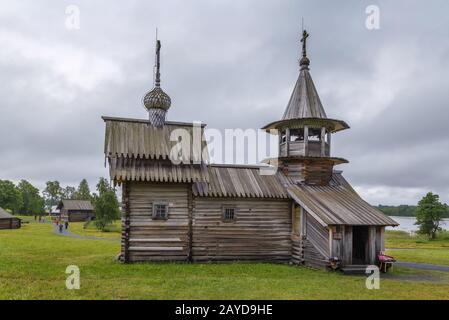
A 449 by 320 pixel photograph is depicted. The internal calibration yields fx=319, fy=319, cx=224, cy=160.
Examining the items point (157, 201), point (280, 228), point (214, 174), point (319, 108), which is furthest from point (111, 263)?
point (319, 108)

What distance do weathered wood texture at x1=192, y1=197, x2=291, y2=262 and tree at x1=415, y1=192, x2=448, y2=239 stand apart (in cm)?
4204

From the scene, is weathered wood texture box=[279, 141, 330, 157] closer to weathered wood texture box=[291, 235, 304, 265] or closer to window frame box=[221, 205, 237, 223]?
window frame box=[221, 205, 237, 223]

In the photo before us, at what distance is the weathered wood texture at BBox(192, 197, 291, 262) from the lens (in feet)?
60.4

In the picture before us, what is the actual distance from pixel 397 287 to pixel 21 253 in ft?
71.1

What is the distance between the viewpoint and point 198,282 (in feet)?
41.8

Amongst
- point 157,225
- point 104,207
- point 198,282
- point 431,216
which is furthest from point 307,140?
point 431,216

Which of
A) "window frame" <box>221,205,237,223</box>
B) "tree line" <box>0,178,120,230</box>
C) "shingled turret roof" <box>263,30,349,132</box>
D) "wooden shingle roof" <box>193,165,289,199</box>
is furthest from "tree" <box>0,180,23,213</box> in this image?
"shingled turret roof" <box>263,30,349,132</box>

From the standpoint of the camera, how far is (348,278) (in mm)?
14578

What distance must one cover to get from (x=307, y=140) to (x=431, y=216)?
41697mm

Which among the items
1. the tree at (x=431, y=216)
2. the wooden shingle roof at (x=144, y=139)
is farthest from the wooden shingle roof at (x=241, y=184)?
the tree at (x=431, y=216)

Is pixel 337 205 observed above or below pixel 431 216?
above

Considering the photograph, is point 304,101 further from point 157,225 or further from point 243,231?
point 157,225
